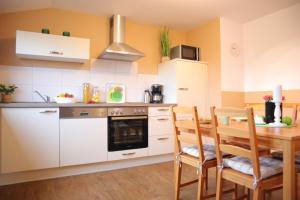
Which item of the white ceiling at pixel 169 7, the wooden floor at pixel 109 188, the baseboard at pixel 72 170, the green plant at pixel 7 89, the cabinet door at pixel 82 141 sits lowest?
the wooden floor at pixel 109 188

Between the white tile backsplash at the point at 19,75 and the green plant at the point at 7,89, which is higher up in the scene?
the white tile backsplash at the point at 19,75

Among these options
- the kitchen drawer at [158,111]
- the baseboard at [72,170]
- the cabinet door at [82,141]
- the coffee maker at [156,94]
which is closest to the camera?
the baseboard at [72,170]

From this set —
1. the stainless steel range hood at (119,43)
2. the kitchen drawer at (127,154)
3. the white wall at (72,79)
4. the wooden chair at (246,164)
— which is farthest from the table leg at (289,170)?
the white wall at (72,79)

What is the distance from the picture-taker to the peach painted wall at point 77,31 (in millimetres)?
2672

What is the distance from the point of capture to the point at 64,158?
242 cm

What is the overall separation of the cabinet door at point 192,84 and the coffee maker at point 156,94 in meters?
0.34

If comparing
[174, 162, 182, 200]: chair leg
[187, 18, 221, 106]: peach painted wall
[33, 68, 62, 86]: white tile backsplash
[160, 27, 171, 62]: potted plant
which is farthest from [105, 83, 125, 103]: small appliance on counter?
[174, 162, 182, 200]: chair leg

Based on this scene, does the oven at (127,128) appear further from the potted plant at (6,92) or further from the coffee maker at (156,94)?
the potted plant at (6,92)

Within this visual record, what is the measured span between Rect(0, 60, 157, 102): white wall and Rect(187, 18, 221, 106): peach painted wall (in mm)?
966

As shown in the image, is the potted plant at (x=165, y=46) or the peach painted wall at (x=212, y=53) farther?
the potted plant at (x=165, y=46)

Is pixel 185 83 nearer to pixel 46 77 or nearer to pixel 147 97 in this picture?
pixel 147 97

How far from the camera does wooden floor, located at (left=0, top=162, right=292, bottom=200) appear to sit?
6.44ft

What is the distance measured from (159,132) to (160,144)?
0.58ft

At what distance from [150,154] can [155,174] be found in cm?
40
